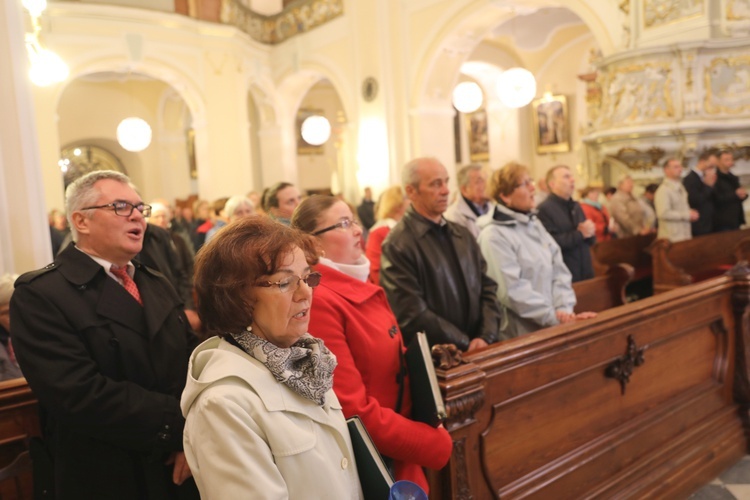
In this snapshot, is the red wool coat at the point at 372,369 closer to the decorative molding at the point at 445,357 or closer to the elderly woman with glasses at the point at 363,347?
the elderly woman with glasses at the point at 363,347

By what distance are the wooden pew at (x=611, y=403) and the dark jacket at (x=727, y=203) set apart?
3423 millimetres

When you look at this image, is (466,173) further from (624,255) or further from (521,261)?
(624,255)

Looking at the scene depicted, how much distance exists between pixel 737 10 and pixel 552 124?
24.2 feet

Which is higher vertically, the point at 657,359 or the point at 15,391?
the point at 15,391

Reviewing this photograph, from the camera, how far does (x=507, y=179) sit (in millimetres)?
3277

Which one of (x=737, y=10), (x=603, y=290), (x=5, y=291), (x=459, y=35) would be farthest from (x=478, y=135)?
(x=5, y=291)

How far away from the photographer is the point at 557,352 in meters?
2.53

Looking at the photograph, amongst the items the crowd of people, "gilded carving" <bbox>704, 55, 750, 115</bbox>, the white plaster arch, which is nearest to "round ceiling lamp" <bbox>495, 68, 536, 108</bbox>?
the white plaster arch

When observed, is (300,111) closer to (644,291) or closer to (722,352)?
(644,291)

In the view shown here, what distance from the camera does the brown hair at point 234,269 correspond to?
1397 millimetres

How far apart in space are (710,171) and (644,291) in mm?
1546

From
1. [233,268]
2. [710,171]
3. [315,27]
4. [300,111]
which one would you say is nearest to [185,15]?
[315,27]

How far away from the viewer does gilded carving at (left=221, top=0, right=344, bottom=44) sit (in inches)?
459

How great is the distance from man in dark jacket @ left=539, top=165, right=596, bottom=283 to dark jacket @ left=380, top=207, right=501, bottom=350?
1.49 meters
